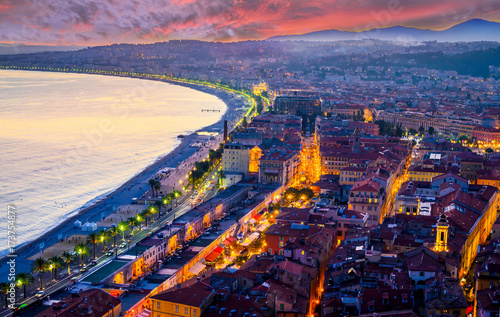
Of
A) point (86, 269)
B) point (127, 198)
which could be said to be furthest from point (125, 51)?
point (86, 269)

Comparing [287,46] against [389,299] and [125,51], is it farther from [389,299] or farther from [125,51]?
[389,299]

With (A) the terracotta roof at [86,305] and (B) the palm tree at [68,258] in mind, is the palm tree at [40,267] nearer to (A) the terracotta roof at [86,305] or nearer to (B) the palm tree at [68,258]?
(B) the palm tree at [68,258]

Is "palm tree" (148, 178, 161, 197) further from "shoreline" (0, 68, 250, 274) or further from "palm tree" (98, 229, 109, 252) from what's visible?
"palm tree" (98, 229, 109, 252)

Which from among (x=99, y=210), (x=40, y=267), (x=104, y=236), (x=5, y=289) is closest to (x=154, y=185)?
(x=99, y=210)

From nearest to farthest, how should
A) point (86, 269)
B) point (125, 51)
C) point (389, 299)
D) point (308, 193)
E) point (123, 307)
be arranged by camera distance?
point (389, 299), point (123, 307), point (86, 269), point (308, 193), point (125, 51)

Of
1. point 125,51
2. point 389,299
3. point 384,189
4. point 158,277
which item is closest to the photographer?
point 389,299

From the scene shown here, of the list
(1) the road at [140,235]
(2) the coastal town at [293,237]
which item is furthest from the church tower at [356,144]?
(1) the road at [140,235]

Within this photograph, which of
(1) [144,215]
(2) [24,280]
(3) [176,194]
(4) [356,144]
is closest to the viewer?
(2) [24,280]

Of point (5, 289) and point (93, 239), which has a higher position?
point (93, 239)

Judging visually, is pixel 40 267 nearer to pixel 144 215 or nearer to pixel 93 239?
pixel 93 239
